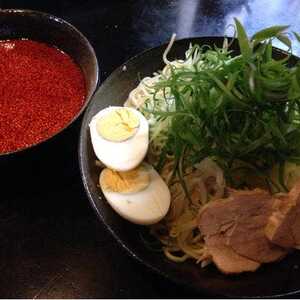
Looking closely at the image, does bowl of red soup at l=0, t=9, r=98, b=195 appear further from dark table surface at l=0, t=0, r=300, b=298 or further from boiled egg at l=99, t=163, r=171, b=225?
boiled egg at l=99, t=163, r=171, b=225

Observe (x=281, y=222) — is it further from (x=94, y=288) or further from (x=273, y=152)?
(x=94, y=288)

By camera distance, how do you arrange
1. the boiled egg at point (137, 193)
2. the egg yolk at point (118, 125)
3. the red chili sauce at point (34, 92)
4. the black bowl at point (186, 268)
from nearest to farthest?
the black bowl at point (186, 268) → the boiled egg at point (137, 193) → the egg yolk at point (118, 125) → the red chili sauce at point (34, 92)

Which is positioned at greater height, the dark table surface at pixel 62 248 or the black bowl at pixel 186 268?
the black bowl at pixel 186 268

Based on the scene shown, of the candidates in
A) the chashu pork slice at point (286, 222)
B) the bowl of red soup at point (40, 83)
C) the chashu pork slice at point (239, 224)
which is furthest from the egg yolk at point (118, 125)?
the chashu pork slice at point (286, 222)

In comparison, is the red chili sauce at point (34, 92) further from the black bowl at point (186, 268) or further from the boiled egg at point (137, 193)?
the boiled egg at point (137, 193)

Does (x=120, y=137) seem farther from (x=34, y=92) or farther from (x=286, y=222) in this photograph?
(x=286, y=222)

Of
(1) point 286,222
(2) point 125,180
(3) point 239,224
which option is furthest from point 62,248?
(1) point 286,222

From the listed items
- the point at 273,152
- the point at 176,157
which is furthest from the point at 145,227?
the point at 273,152
